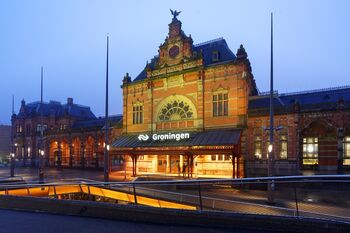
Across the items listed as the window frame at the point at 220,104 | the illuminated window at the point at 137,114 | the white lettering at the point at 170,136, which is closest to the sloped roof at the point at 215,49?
the window frame at the point at 220,104

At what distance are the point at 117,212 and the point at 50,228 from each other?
6.28ft

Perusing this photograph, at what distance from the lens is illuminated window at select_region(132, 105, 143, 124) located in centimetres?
4281

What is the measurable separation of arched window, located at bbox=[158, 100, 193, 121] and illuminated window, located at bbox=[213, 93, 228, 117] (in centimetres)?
316

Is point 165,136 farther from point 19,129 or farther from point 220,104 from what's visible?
point 19,129

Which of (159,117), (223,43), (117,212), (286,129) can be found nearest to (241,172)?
(286,129)

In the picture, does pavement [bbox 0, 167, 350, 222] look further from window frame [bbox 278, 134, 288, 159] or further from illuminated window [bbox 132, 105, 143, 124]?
illuminated window [bbox 132, 105, 143, 124]

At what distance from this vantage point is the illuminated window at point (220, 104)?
1403 inches

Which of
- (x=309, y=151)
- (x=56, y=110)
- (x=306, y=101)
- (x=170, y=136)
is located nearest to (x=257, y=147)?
(x=309, y=151)

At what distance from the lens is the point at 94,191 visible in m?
24.6

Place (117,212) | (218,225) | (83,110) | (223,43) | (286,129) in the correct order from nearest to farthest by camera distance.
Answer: (218,225), (117,212), (286,129), (223,43), (83,110)

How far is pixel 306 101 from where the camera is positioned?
36000mm

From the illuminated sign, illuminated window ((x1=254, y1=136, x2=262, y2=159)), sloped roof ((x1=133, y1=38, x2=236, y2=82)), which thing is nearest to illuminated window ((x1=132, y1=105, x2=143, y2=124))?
the illuminated sign

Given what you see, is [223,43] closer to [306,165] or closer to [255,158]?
[255,158]

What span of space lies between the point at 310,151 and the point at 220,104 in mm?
10619
